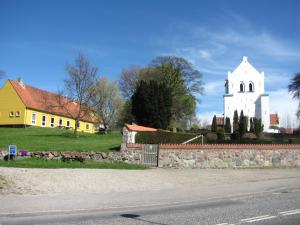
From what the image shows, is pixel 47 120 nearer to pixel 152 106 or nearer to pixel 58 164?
pixel 152 106

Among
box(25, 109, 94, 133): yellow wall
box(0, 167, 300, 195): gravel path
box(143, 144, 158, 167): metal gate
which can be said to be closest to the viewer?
box(0, 167, 300, 195): gravel path

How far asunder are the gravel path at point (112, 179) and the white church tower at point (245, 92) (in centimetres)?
5903

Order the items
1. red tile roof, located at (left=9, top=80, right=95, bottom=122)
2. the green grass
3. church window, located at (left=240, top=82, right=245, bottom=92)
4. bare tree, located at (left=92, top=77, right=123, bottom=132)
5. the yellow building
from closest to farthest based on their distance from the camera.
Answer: the green grass, the yellow building, red tile roof, located at (left=9, top=80, right=95, bottom=122), bare tree, located at (left=92, top=77, right=123, bottom=132), church window, located at (left=240, top=82, right=245, bottom=92)

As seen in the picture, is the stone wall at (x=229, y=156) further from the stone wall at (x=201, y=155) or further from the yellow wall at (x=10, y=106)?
the yellow wall at (x=10, y=106)

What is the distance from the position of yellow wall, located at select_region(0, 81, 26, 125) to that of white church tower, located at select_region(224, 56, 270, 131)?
4208 cm

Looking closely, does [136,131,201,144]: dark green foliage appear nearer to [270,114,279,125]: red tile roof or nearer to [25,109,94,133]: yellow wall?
[25,109,94,133]: yellow wall

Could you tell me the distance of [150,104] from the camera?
5197 centimetres

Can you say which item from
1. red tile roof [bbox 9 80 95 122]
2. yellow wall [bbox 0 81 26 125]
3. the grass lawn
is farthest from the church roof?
the grass lawn

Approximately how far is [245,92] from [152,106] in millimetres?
36868

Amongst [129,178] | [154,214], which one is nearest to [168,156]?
[129,178]

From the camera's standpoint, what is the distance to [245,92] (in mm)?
82812

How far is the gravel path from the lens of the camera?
16038 mm

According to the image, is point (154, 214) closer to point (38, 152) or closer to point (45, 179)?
point (45, 179)

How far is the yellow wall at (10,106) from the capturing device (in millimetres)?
58938
